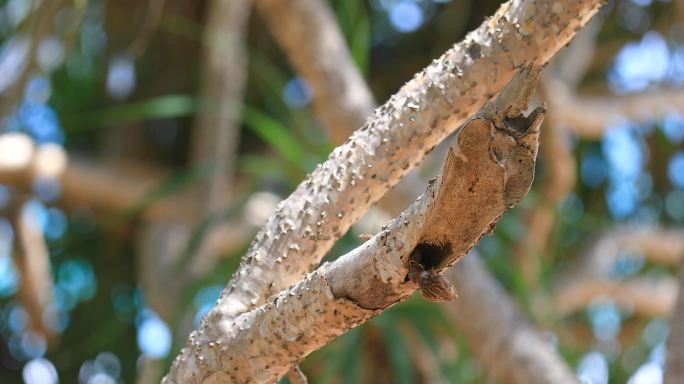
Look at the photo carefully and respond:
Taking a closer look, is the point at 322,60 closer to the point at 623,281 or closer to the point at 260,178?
the point at 260,178

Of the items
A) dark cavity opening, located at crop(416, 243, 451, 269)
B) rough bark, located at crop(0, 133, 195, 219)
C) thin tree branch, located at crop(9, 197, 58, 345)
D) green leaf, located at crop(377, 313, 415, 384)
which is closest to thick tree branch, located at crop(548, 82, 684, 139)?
green leaf, located at crop(377, 313, 415, 384)

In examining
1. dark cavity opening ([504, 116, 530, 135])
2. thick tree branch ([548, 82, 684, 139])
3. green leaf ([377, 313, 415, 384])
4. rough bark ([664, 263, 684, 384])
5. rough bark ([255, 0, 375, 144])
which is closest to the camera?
dark cavity opening ([504, 116, 530, 135])

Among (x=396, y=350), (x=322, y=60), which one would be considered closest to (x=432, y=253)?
(x=322, y=60)

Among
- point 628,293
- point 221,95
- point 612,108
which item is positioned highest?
point 221,95

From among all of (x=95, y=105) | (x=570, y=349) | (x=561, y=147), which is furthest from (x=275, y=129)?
(x=95, y=105)

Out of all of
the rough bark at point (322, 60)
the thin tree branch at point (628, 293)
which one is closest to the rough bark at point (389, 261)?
the rough bark at point (322, 60)

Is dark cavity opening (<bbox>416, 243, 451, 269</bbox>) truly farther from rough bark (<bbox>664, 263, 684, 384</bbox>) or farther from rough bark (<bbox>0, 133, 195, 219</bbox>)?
rough bark (<bbox>0, 133, 195, 219</bbox>)

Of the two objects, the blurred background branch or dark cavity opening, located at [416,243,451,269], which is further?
the blurred background branch
